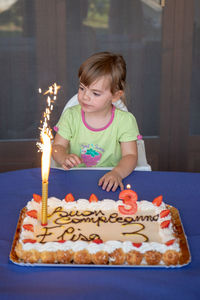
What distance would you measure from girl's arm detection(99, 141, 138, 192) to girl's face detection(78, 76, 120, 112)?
25cm

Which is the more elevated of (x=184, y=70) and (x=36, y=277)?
(x=184, y=70)

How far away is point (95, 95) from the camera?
6.66 ft

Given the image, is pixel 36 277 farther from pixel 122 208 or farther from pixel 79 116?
pixel 79 116

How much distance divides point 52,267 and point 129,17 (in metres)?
2.66

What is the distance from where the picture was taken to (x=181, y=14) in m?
3.38

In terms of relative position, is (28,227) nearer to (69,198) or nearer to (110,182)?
(69,198)

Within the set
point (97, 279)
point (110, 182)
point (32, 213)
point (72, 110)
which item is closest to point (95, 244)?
point (97, 279)

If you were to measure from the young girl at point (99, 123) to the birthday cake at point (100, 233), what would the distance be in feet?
1.92

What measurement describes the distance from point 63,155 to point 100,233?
836mm

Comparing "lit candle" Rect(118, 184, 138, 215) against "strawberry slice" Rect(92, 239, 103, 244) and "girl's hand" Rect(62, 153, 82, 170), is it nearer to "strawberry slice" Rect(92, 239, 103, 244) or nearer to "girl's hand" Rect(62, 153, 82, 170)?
"strawberry slice" Rect(92, 239, 103, 244)

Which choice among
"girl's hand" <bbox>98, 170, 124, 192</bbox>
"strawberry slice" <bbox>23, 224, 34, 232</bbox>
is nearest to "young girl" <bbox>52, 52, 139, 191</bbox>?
"girl's hand" <bbox>98, 170, 124, 192</bbox>

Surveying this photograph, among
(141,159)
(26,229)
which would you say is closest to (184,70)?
(141,159)

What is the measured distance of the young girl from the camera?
2010 millimetres

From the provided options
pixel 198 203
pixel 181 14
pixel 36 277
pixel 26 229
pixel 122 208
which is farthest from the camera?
pixel 181 14
